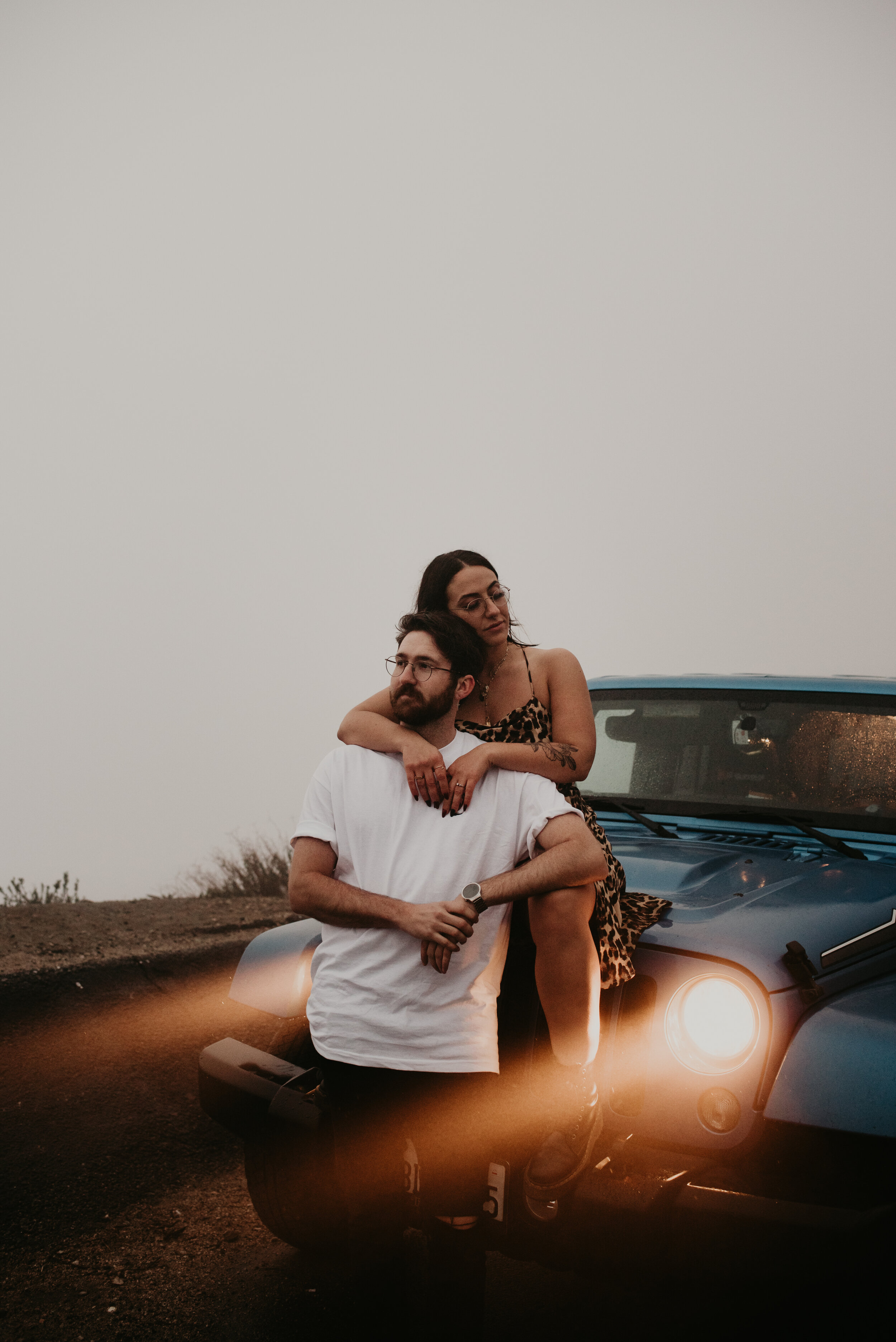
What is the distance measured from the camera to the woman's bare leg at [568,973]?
2.10 metres

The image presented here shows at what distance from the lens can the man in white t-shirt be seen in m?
2.06

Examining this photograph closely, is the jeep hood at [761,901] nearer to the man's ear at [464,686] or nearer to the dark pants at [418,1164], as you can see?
the dark pants at [418,1164]

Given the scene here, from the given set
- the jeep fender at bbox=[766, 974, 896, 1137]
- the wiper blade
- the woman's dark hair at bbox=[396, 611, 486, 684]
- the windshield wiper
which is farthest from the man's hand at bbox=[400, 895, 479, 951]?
the windshield wiper

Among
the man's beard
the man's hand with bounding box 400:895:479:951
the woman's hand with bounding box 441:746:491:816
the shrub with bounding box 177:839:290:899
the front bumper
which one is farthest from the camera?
the shrub with bounding box 177:839:290:899

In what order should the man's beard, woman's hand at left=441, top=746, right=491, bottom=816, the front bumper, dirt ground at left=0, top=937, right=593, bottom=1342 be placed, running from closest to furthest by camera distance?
the front bumper, woman's hand at left=441, top=746, right=491, bottom=816, the man's beard, dirt ground at left=0, top=937, right=593, bottom=1342

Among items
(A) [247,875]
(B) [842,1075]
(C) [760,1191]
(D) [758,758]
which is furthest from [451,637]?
(A) [247,875]

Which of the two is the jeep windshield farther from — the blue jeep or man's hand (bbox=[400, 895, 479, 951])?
man's hand (bbox=[400, 895, 479, 951])

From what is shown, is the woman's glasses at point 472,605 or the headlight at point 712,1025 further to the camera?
the woman's glasses at point 472,605

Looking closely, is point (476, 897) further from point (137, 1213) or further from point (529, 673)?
point (137, 1213)

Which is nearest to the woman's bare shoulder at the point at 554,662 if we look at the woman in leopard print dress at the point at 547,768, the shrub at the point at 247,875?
the woman in leopard print dress at the point at 547,768

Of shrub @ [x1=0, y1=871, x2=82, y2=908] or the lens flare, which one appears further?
shrub @ [x1=0, y1=871, x2=82, y2=908]

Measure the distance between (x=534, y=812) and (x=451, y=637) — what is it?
522mm

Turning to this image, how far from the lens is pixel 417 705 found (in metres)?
2.41

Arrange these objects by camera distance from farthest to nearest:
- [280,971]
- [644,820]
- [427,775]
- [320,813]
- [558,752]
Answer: [644,820], [280,971], [558,752], [320,813], [427,775]
